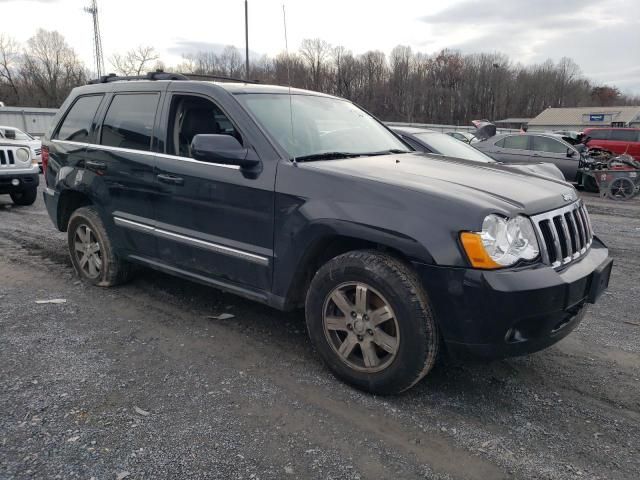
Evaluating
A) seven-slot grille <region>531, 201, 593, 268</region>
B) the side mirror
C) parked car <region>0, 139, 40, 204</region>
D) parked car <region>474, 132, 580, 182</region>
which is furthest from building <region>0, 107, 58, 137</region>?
seven-slot grille <region>531, 201, 593, 268</region>

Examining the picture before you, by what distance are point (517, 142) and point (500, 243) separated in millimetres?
11613

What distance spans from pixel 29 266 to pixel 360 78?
273 feet

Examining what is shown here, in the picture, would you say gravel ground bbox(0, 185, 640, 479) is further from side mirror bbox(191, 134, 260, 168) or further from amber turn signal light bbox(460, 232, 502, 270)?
side mirror bbox(191, 134, 260, 168)

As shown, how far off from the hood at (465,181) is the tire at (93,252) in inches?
94.8

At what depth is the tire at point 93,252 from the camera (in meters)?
4.57

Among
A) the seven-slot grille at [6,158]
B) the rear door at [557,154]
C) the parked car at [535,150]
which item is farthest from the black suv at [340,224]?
the rear door at [557,154]

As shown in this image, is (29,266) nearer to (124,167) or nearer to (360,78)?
(124,167)

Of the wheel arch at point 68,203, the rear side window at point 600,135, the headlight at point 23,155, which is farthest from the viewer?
the rear side window at point 600,135

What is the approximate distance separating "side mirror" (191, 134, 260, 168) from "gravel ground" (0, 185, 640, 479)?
134 centimetres

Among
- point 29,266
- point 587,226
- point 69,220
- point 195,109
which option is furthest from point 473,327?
point 29,266

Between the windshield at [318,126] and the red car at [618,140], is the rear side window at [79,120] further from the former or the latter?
the red car at [618,140]

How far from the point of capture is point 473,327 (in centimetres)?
254

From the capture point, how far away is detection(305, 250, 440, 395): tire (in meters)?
2.67

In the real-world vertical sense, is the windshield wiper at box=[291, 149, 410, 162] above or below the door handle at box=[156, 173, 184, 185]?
above
